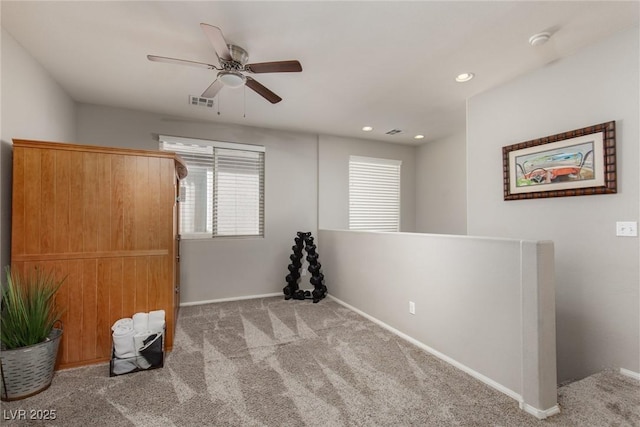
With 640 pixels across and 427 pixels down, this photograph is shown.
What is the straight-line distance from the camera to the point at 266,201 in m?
4.59

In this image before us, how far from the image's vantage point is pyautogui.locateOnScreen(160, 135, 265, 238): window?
163 inches

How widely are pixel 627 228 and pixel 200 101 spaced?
428cm

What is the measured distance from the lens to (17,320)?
6.39ft

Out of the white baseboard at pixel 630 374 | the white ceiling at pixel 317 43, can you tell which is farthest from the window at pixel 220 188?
the white baseboard at pixel 630 374

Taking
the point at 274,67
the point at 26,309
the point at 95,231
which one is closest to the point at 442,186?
the point at 274,67

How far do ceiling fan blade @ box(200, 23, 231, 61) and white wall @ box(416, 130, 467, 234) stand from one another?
160 inches

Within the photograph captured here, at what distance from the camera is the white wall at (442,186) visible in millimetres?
4801

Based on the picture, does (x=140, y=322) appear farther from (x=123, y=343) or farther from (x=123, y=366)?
(x=123, y=366)

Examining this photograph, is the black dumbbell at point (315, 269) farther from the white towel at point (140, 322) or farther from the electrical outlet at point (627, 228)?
the electrical outlet at point (627, 228)

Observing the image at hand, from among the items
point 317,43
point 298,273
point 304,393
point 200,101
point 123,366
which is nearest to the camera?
point 304,393

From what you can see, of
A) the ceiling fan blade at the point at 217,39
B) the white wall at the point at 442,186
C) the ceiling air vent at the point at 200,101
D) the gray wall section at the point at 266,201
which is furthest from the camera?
the white wall at the point at 442,186

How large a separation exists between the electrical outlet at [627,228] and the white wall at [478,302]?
94cm

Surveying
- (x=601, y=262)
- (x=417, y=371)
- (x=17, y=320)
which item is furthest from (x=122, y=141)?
(x=601, y=262)

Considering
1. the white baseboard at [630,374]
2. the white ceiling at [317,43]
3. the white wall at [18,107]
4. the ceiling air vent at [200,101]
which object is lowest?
the white baseboard at [630,374]
